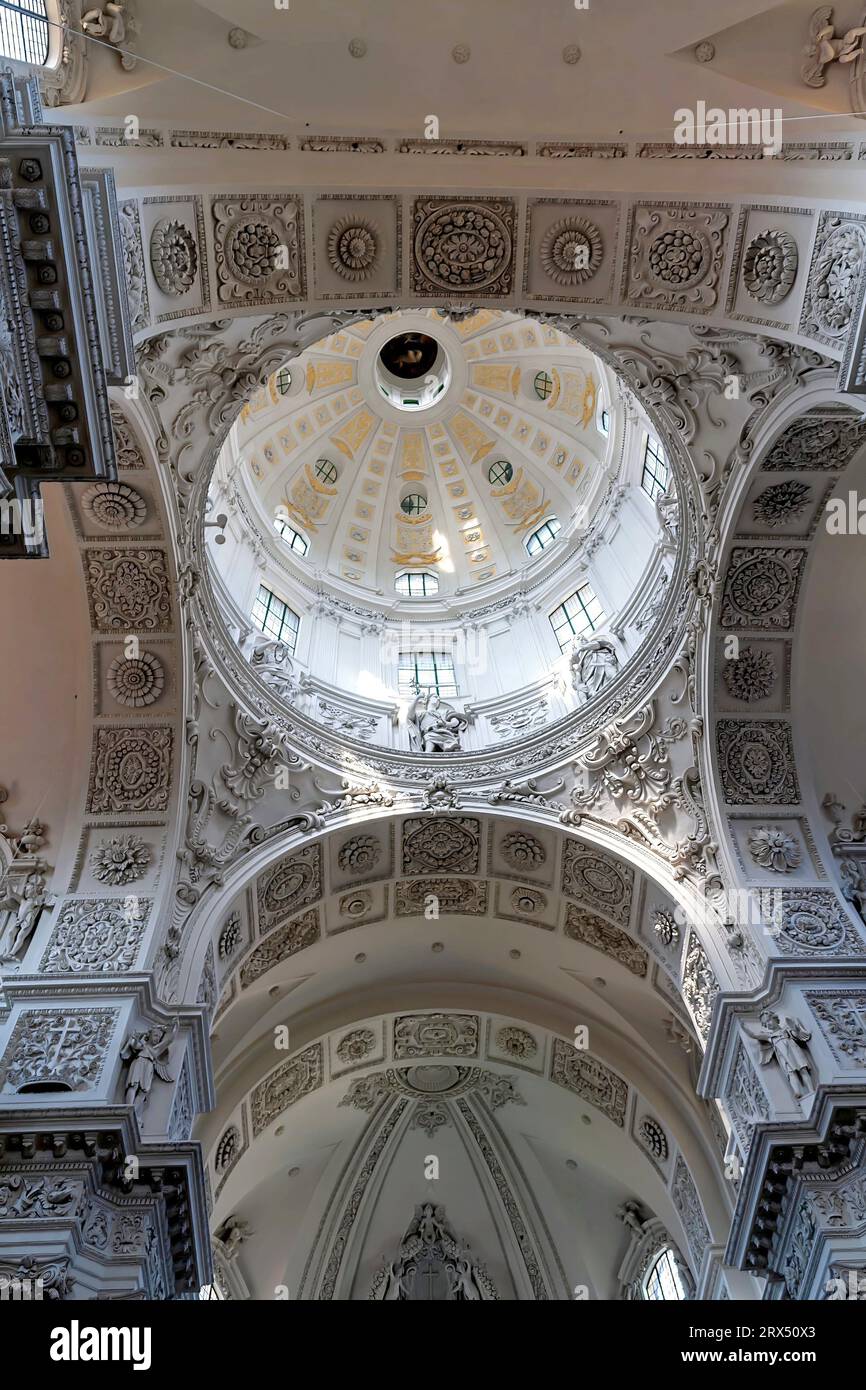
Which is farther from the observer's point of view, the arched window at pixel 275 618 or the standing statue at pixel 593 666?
the arched window at pixel 275 618

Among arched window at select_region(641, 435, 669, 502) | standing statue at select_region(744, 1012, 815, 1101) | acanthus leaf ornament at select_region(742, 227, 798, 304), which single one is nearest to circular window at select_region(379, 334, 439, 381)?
arched window at select_region(641, 435, 669, 502)

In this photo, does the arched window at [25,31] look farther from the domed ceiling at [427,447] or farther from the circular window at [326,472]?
the circular window at [326,472]

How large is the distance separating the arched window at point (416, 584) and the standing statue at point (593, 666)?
6.45 m

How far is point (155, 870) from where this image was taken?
15625mm

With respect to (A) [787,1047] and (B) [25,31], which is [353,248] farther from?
(A) [787,1047]

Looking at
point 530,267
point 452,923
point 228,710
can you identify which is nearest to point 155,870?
point 228,710

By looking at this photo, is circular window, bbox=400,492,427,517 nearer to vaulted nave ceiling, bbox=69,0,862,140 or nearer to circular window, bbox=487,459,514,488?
circular window, bbox=487,459,514,488

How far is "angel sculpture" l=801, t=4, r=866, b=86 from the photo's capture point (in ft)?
36.1

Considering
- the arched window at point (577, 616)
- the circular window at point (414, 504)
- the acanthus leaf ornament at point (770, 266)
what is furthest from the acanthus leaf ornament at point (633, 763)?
Result: the circular window at point (414, 504)

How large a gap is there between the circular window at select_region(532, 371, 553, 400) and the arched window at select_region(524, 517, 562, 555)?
145 inches

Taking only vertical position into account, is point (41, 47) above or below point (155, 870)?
above

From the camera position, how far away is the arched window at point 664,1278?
20828 millimetres
